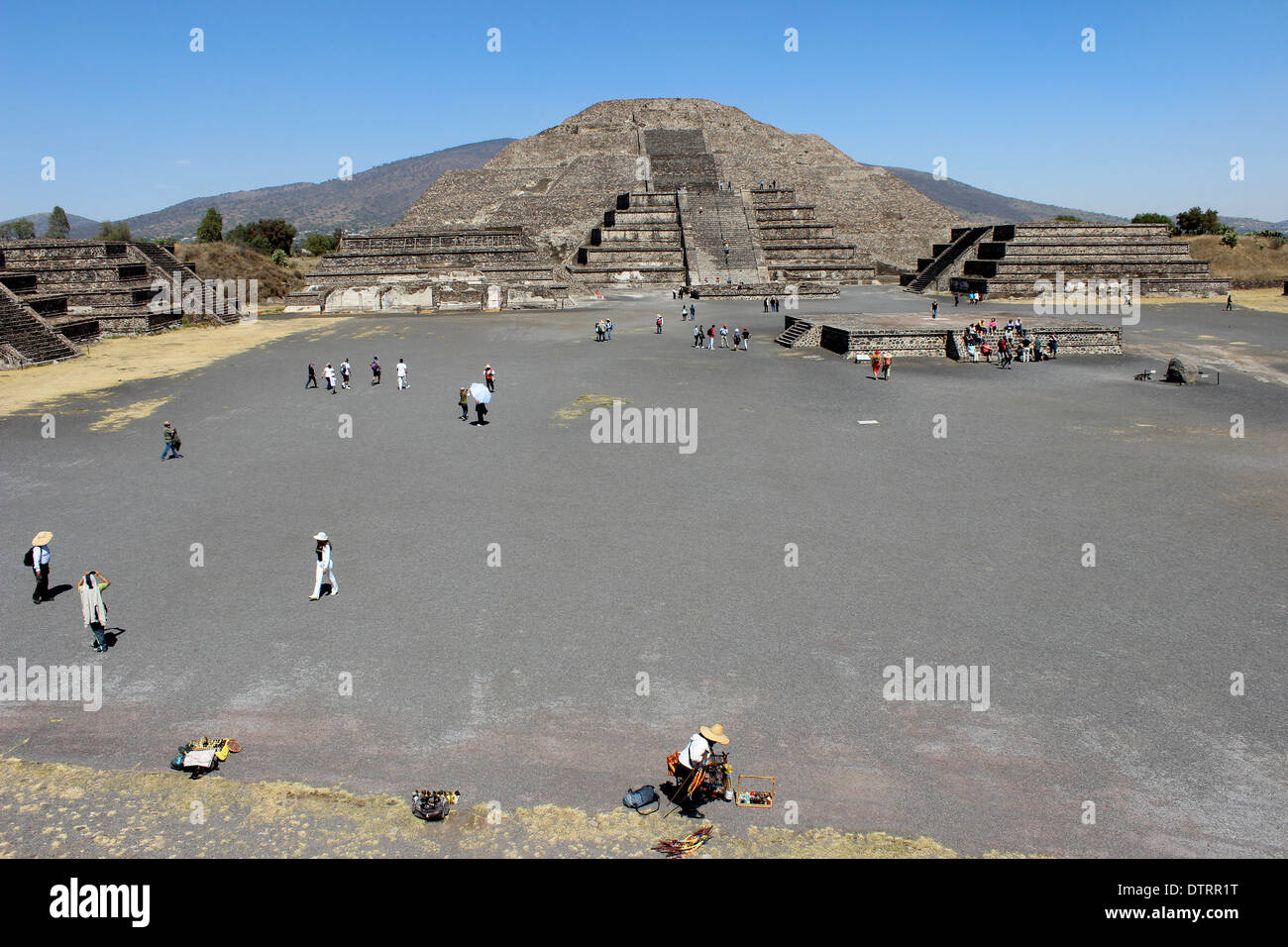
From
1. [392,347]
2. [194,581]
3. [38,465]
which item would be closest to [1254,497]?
[194,581]

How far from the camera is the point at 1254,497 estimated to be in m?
13.8

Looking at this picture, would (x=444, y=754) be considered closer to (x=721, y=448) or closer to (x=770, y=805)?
(x=770, y=805)

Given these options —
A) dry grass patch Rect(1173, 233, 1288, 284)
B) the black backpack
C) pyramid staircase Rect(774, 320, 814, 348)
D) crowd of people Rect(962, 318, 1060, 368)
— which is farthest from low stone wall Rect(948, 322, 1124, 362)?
dry grass patch Rect(1173, 233, 1288, 284)

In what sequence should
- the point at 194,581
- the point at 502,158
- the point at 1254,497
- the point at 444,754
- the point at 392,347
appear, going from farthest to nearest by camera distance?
the point at 502,158 → the point at 392,347 → the point at 1254,497 → the point at 194,581 → the point at 444,754

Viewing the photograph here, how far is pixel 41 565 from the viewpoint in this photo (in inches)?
408

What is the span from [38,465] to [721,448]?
14659 mm

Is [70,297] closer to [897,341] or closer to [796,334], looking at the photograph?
[796,334]

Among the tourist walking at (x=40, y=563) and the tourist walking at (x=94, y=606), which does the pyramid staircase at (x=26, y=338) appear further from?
the tourist walking at (x=94, y=606)

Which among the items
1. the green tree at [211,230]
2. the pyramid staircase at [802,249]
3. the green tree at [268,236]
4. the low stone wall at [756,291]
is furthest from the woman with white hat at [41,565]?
the green tree at [268,236]

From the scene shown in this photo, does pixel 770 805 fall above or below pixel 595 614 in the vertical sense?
below

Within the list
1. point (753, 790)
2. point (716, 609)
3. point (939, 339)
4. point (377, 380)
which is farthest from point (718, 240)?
point (753, 790)

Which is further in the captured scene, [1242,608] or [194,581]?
[194,581]

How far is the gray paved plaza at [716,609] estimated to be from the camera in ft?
23.7

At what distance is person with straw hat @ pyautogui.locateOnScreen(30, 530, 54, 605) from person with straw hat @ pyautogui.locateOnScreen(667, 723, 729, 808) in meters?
8.80
